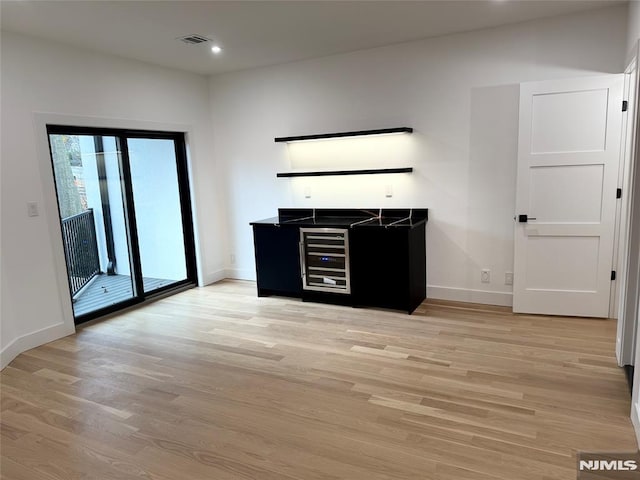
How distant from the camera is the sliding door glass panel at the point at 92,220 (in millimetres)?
4098

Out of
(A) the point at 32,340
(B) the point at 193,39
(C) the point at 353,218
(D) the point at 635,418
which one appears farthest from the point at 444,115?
(A) the point at 32,340

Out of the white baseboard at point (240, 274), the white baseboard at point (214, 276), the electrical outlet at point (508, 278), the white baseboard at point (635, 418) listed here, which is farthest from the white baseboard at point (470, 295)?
the white baseboard at point (214, 276)

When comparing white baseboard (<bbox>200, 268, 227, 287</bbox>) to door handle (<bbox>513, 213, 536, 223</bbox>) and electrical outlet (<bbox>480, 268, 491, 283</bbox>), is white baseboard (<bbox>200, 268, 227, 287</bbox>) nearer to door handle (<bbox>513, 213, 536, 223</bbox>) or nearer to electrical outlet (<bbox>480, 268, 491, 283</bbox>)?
electrical outlet (<bbox>480, 268, 491, 283</bbox>)

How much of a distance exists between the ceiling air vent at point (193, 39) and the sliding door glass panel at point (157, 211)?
1351mm

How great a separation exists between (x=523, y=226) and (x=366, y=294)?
1595 mm

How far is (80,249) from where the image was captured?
14.2ft

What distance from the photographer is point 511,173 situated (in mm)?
4055

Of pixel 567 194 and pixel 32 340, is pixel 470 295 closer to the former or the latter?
pixel 567 194

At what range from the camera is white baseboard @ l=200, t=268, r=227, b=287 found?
220 inches

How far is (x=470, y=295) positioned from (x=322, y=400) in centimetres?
234

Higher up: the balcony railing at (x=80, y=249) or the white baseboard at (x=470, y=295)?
the balcony railing at (x=80, y=249)

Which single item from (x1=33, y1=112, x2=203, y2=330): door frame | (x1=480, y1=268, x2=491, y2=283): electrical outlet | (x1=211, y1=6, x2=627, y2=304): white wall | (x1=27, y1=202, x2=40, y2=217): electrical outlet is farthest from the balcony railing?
(x1=480, y1=268, x2=491, y2=283): electrical outlet

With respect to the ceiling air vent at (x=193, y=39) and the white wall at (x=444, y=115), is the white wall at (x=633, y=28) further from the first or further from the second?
the ceiling air vent at (x=193, y=39)

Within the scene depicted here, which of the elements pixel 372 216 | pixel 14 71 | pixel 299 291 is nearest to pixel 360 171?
pixel 372 216
